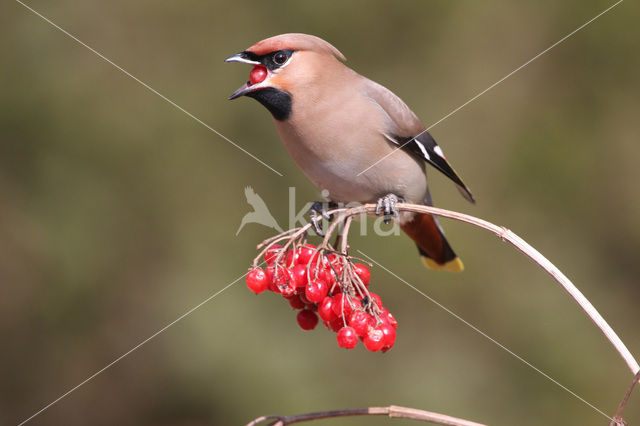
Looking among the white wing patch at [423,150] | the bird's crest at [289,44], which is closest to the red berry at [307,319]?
the bird's crest at [289,44]

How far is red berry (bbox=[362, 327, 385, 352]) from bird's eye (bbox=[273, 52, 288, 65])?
0.88 metres

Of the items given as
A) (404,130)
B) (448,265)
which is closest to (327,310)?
(404,130)

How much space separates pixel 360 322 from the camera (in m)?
1.69

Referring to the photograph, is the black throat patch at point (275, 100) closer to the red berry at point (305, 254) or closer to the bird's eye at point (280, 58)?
the bird's eye at point (280, 58)

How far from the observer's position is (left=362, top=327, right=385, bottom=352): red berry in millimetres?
1679

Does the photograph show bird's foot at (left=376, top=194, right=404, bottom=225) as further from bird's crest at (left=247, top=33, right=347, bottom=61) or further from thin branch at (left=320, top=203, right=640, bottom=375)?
thin branch at (left=320, top=203, right=640, bottom=375)

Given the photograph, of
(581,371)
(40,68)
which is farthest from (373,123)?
(40,68)

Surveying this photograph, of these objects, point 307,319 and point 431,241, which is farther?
point 431,241

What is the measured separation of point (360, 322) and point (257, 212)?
8.41ft

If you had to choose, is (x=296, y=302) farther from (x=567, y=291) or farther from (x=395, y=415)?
(x=567, y=291)

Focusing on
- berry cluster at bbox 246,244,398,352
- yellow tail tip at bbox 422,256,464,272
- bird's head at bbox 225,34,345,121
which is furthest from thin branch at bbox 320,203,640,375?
yellow tail tip at bbox 422,256,464,272

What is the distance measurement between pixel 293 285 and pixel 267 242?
0.13 meters

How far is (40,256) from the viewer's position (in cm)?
412

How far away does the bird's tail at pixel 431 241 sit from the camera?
286 centimetres
